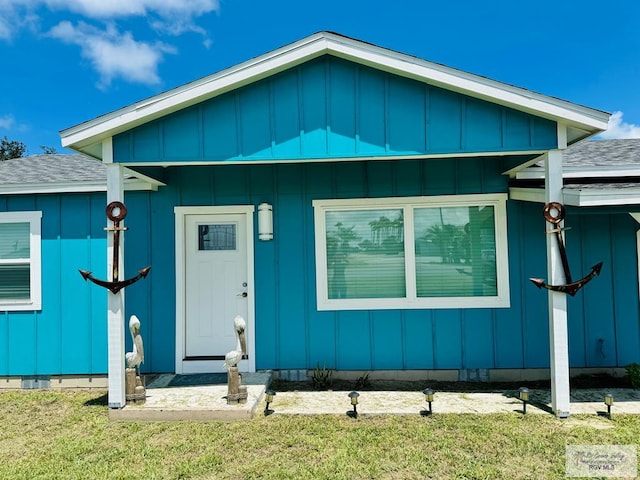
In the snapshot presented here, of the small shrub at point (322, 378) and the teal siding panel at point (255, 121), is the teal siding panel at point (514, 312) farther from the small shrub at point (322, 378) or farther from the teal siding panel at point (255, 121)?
the teal siding panel at point (255, 121)

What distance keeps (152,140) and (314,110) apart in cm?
163

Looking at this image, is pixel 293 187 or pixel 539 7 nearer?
pixel 293 187

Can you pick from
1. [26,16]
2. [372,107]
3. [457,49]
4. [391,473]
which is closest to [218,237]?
[372,107]

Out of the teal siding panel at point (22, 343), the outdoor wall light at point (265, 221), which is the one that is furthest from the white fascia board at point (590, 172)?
the teal siding panel at point (22, 343)

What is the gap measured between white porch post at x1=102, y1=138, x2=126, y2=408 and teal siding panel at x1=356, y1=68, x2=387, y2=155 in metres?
2.44

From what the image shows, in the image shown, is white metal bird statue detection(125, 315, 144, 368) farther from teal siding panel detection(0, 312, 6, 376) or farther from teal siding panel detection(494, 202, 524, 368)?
teal siding panel detection(494, 202, 524, 368)

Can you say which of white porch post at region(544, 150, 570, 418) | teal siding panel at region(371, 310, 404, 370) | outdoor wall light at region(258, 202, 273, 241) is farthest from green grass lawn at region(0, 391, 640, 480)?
outdoor wall light at region(258, 202, 273, 241)

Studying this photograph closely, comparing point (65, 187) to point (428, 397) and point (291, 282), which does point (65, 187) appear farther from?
point (428, 397)

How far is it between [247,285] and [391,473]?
2.82 metres

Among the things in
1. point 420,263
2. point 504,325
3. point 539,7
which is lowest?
point 504,325

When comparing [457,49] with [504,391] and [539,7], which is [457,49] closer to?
[539,7]

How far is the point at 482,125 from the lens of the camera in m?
3.62

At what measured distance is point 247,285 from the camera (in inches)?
192

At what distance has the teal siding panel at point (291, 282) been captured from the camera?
480 centimetres
